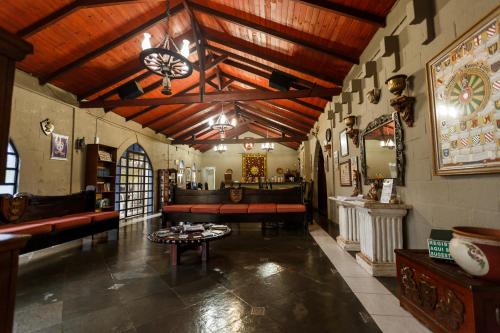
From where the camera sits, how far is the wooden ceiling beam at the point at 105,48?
412cm

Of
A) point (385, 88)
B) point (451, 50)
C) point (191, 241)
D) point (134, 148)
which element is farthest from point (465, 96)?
point (134, 148)

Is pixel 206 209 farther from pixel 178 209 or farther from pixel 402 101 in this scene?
pixel 402 101

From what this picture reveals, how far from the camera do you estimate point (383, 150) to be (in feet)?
9.81

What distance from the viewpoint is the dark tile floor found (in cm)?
172

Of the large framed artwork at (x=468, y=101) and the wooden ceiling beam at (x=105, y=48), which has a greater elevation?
the wooden ceiling beam at (x=105, y=48)

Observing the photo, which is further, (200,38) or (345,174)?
(200,38)

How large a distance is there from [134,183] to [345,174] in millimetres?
6729

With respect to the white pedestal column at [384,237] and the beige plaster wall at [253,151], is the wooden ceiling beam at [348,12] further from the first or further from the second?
the beige plaster wall at [253,151]

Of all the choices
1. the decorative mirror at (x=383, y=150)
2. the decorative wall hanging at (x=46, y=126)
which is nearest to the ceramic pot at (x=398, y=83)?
the decorative mirror at (x=383, y=150)

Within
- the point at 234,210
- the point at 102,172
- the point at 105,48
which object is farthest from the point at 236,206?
the point at 105,48

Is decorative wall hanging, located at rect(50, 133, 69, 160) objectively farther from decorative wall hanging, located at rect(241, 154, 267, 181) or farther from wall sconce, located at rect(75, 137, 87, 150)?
decorative wall hanging, located at rect(241, 154, 267, 181)

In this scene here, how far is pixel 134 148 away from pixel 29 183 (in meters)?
3.70

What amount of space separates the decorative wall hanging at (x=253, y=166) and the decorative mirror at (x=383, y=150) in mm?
9884

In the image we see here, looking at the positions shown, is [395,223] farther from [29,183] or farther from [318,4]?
[29,183]
